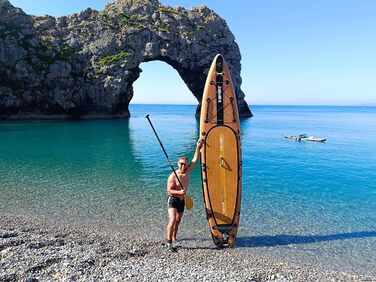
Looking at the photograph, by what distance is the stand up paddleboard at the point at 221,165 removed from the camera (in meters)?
10.6

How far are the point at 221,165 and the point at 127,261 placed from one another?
4.67 meters

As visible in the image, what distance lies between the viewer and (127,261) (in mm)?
8555

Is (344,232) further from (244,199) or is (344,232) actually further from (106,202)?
(106,202)

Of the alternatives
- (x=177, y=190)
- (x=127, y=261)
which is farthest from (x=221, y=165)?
(x=127, y=261)

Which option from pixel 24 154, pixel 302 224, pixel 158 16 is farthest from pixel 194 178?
pixel 158 16

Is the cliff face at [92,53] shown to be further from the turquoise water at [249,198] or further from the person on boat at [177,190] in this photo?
the person on boat at [177,190]

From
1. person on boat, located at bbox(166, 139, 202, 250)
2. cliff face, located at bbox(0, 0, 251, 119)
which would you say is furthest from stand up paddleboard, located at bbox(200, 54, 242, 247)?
cliff face, located at bbox(0, 0, 251, 119)

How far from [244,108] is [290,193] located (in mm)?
90156

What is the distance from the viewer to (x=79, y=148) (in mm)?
33875

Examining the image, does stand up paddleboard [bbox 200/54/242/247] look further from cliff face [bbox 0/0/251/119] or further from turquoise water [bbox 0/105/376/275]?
cliff face [bbox 0/0/251/119]

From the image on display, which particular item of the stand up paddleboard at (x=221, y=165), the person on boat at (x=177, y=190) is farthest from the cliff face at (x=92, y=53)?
the person on boat at (x=177, y=190)

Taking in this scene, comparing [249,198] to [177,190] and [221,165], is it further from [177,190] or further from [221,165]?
[177,190]

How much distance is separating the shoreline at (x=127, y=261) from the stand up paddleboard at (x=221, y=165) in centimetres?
80

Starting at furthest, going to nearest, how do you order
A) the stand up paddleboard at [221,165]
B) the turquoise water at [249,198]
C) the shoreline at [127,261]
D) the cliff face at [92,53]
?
the cliff face at [92,53], the turquoise water at [249,198], the stand up paddleboard at [221,165], the shoreline at [127,261]
